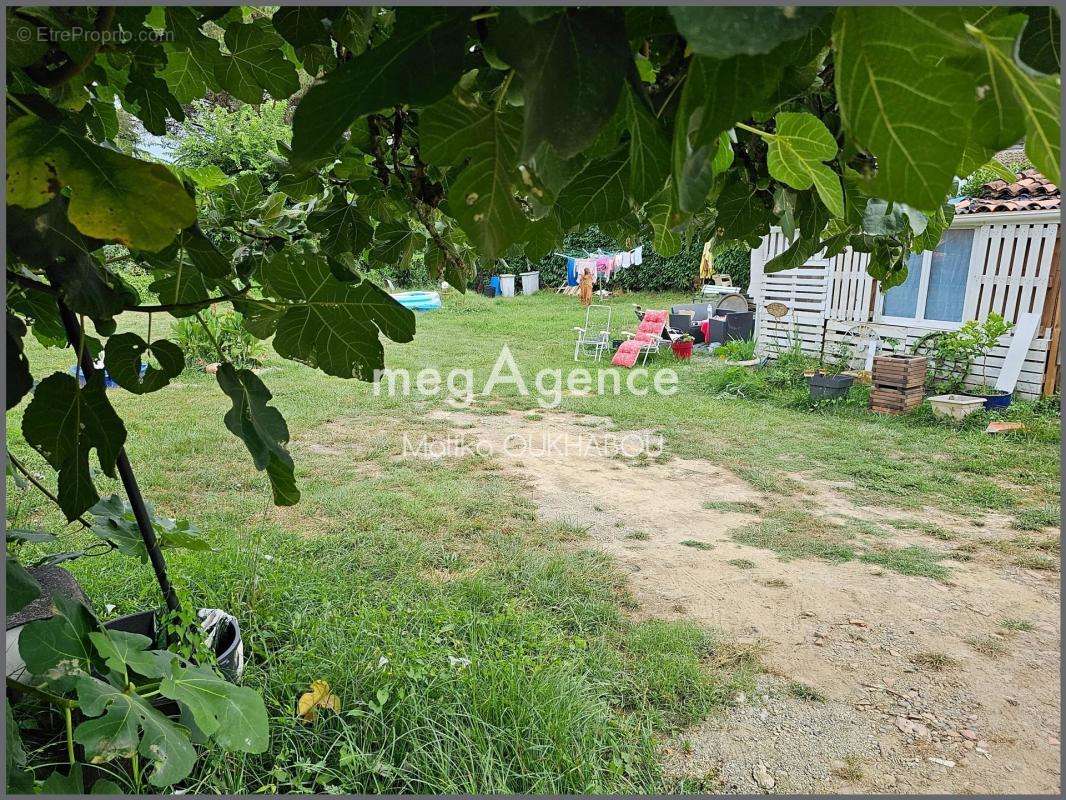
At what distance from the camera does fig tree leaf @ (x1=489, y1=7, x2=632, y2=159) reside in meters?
0.27

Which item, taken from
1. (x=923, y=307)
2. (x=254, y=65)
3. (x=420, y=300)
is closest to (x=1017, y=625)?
(x=254, y=65)

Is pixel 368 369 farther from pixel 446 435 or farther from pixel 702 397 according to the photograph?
pixel 702 397

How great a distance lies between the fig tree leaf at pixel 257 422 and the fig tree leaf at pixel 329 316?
63mm

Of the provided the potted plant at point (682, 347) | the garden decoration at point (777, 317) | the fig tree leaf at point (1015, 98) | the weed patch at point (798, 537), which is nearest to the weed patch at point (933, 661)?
the weed patch at point (798, 537)

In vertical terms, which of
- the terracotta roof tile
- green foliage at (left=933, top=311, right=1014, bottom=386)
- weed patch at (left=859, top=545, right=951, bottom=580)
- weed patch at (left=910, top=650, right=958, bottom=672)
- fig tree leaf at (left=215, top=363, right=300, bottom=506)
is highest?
the terracotta roof tile

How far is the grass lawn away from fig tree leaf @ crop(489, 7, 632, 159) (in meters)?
2.13

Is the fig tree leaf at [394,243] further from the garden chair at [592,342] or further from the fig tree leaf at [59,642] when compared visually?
the garden chair at [592,342]

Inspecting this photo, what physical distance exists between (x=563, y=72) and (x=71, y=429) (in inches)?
24.0

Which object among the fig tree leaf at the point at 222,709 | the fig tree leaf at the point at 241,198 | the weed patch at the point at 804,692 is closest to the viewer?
the fig tree leaf at the point at 222,709

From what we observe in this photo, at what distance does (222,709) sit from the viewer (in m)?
1.02

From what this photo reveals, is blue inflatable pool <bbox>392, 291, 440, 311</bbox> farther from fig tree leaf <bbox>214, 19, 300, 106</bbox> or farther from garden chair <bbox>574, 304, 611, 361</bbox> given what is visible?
fig tree leaf <bbox>214, 19, 300, 106</bbox>

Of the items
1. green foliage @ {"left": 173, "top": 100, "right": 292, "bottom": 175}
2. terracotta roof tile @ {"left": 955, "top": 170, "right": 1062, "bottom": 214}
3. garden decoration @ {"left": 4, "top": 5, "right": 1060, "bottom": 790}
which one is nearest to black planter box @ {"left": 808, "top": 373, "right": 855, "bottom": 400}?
terracotta roof tile @ {"left": 955, "top": 170, "right": 1062, "bottom": 214}

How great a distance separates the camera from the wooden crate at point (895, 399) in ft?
21.7

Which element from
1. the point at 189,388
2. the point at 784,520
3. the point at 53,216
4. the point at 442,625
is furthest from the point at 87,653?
the point at 189,388
